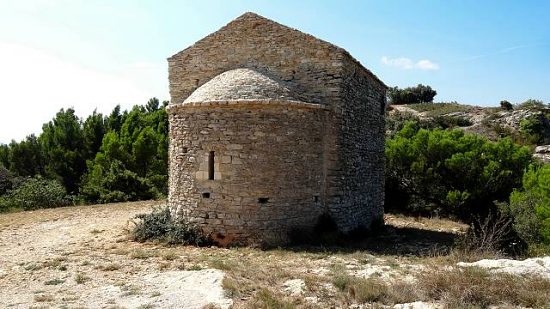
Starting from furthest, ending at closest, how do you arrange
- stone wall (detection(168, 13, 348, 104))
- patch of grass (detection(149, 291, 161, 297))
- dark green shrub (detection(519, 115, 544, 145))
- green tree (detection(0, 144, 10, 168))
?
dark green shrub (detection(519, 115, 544, 145)) → green tree (detection(0, 144, 10, 168)) → stone wall (detection(168, 13, 348, 104)) → patch of grass (detection(149, 291, 161, 297))

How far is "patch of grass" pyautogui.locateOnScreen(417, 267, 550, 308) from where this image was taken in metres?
5.34

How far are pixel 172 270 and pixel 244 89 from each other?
4258 millimetres

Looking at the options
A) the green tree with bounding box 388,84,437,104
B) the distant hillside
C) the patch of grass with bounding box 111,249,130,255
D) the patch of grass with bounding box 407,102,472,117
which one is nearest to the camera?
the patch of grass with bounding box 111,249,130,255

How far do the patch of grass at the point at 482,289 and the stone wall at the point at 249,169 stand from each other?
436cm

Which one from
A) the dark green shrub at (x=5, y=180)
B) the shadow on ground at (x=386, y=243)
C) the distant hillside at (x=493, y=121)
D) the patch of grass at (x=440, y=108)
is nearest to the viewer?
the shadow on ground at (x=386, y=243)

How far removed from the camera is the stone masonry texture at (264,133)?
389 inches

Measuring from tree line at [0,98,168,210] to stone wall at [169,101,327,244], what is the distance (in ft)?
34.4

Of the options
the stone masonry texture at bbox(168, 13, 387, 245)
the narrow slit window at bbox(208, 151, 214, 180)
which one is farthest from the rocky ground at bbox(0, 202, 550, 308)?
the narrow slit window at bbox(208, 151, 214, 180)

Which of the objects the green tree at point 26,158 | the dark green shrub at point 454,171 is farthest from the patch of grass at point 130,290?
the green tree at point 26,158

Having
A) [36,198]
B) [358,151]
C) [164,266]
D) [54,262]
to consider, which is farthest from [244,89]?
[36,198]

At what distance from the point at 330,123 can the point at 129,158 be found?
1440 centimetres

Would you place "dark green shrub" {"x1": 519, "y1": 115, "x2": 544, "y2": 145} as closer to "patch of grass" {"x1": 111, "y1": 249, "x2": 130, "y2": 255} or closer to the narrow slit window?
the narrow slit window

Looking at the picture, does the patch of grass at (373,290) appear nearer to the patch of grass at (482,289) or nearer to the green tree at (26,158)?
the patch of grass at (482,289)

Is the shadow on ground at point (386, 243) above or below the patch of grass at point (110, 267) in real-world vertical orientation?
below
